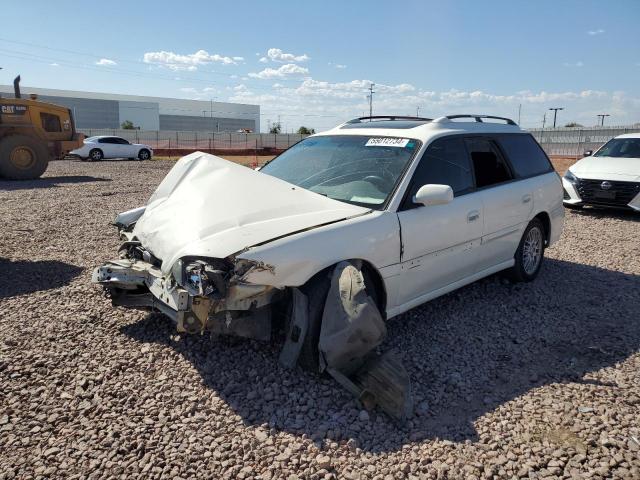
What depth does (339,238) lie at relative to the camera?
3379 millimetres

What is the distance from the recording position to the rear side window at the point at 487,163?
15.8ft

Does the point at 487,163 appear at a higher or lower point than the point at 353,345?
higher

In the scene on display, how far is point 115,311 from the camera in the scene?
4438 mm

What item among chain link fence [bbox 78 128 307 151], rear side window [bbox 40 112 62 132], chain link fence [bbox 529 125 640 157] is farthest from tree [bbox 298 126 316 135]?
rear side window [bbox 40 112 62 132]

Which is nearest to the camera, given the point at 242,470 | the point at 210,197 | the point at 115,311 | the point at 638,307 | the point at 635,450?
the point at 242,470

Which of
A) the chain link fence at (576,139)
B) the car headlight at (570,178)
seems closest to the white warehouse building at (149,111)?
the chain link fence at (576,139)

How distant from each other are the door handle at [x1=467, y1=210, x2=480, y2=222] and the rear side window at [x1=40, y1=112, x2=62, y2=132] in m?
16.5

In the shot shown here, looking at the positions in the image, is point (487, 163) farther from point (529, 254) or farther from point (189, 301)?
point (189, 301)

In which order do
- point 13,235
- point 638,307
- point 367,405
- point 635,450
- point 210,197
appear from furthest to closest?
1. point 13,235
2. point 638,307
3. point 210,197
4. point 367,405
5. point 635,450

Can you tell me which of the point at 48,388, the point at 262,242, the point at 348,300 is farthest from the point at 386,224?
the point at 48,388

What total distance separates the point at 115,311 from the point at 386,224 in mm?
2526

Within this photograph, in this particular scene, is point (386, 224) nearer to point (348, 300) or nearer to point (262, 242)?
Result: point (348, 300)

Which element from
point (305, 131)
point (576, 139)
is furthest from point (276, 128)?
point (576, 139)

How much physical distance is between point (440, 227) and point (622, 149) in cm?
870
